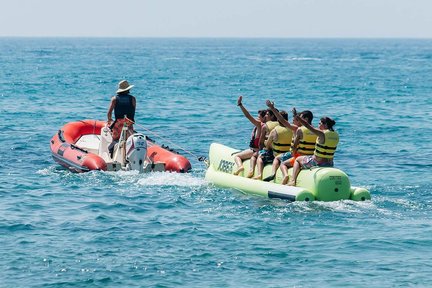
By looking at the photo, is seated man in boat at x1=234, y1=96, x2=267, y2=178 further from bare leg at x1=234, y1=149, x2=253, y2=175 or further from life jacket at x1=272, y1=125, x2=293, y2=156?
life jacket at x1=272, y1=125, x2=293, y2=156

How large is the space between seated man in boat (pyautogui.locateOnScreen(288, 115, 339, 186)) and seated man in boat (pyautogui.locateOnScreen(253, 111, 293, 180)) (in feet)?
2.17

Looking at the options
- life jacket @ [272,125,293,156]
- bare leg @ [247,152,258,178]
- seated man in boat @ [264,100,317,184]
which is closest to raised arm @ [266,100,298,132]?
seated man in boat @ [264,100,317,184]

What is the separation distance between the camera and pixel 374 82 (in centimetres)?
5269

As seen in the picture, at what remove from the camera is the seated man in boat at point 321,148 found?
1523 centimetres

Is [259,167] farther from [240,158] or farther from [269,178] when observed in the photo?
[240,158]

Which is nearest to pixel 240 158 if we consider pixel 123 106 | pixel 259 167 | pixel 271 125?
pixel 259 167

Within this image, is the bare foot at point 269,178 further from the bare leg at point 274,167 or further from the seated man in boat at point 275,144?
the seated man in boat at point 275,144

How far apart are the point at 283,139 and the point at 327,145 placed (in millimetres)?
1049

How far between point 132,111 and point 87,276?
7.93 metres

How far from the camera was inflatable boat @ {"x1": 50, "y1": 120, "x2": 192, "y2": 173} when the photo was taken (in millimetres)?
18141

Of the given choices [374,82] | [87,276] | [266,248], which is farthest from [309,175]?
[374,82]

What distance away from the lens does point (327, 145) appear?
15.3 meters

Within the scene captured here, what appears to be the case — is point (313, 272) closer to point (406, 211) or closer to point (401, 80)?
point (406, 211)

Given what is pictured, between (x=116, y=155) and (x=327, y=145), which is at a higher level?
(x=327, y=145)
